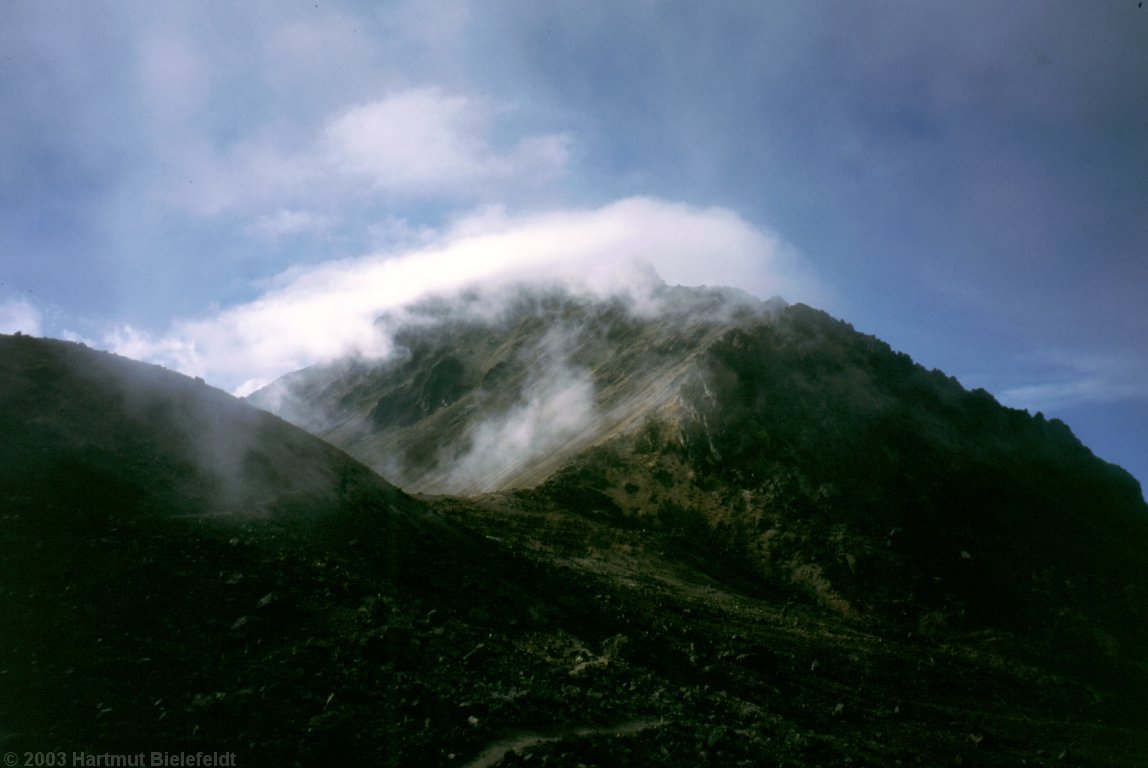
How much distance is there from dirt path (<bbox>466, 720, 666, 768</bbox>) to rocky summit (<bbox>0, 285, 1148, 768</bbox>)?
0.26ft

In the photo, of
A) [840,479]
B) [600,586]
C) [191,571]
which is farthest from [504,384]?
[191,571]

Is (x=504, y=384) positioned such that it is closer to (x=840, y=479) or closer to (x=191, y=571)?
(x=840, y=479)

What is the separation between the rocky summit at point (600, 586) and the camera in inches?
478

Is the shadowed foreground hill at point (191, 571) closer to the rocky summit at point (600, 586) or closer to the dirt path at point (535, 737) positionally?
the rocky summit at point (600, 586)

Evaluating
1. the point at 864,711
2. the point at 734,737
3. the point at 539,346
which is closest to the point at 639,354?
the point at 539,346

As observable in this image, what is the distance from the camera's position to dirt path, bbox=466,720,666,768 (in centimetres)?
1138

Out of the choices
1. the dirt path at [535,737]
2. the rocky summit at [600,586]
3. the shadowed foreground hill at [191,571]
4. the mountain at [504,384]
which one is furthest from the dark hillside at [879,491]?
the dirt path at [535,737]

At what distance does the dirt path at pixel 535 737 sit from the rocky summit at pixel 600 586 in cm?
8

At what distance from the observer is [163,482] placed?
19.7m

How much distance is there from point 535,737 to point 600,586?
1717cm

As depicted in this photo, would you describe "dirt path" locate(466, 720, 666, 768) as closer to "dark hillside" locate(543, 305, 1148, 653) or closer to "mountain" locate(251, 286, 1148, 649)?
"mountain" locate(251, 286, 1148, 649)

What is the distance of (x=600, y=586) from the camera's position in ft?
96.6

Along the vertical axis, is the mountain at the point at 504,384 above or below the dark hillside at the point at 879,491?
above

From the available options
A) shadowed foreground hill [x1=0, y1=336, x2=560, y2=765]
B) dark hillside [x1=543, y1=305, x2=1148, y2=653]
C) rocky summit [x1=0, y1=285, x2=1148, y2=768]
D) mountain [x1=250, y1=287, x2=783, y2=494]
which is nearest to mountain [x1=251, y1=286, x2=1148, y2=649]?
dark hillside [x1=543, y1=305, x2=1148, y2=653]
